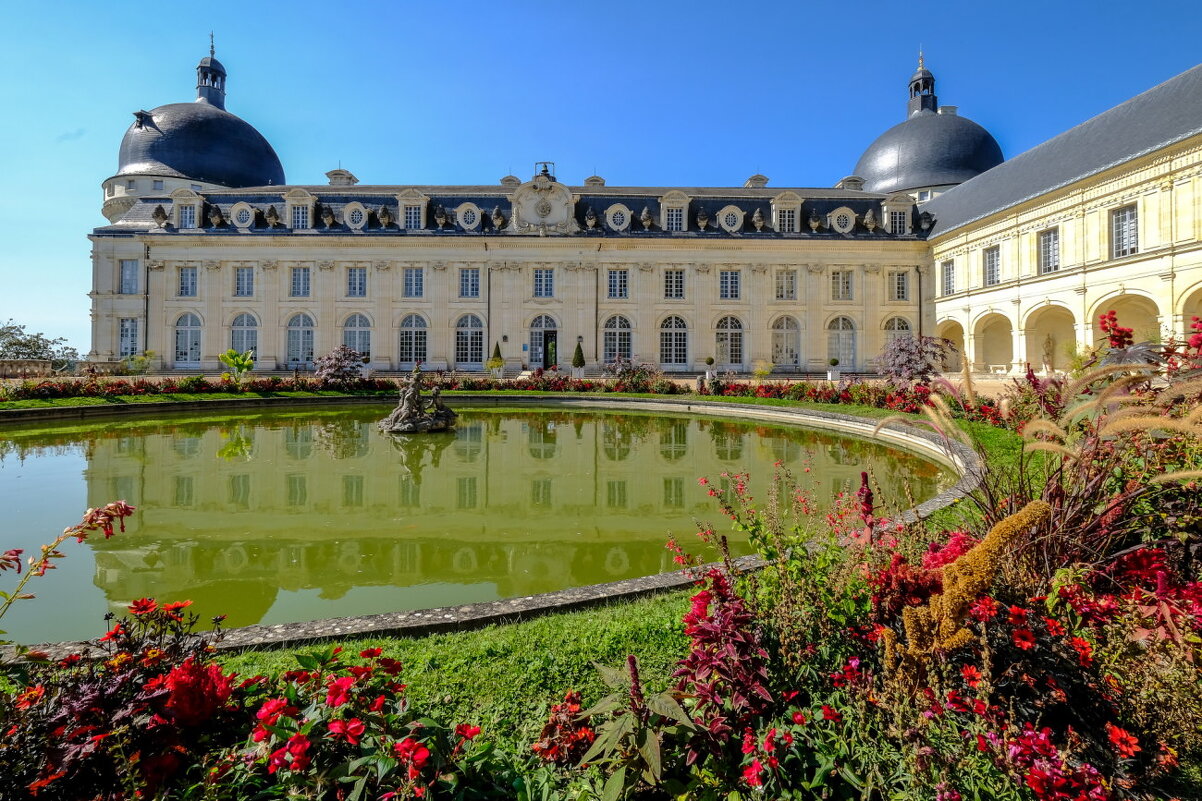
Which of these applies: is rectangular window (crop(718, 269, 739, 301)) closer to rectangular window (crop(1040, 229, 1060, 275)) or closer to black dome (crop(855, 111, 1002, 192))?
rectangular window (crop(1040, 229, 1060, 275))

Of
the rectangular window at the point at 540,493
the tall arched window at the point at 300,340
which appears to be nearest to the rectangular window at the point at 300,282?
the tall arched window at the point at 300,340

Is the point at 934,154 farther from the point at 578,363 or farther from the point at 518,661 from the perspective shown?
the point at 518,661

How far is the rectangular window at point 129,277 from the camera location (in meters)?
29.8

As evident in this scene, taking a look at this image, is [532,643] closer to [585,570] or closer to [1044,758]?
[585,570]

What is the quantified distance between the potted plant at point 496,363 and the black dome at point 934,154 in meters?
26.8

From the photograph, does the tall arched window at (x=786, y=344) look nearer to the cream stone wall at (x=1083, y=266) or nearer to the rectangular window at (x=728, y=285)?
the rectangular window at (x=728, y=285)

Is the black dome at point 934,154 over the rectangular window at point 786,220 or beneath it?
over

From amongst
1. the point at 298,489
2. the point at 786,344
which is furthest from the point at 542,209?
the point at 298,489

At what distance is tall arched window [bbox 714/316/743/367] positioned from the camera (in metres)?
31.2

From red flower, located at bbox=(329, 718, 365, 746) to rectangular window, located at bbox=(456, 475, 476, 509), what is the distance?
16.3ft

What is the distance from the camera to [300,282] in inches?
1197

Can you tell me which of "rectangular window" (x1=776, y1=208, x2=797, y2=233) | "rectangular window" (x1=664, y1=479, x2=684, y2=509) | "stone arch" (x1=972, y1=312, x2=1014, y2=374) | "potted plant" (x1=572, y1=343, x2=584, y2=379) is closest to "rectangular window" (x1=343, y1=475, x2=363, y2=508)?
"rectangular window" (x1=664, y1=479, x2=684, y2=509)

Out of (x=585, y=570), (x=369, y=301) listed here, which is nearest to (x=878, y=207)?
(x=369, y=301)

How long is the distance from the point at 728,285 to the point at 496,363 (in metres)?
13.4
